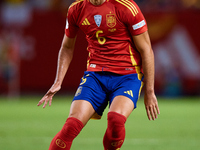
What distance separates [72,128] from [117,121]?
44cm

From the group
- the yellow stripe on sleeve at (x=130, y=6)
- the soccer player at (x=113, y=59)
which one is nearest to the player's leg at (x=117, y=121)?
the soccer player at (x=113, y=59)

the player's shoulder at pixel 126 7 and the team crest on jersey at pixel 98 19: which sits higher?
the player's shoulder at pixel 126 7

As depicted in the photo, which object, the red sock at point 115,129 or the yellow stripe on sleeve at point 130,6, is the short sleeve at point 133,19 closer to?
the yellow stripe on sleeve at point 130,6

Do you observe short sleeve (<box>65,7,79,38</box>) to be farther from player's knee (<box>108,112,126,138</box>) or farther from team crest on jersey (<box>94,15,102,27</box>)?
player's knee (<box>108,112,126,138</box>)

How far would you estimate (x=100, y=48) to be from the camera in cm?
534

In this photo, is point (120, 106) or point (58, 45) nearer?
point (120, 106)

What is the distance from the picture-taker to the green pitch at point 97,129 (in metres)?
7.34

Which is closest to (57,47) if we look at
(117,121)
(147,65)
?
(147,65)

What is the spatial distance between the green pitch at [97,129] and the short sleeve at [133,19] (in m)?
2.39

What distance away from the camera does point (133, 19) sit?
16.7ft

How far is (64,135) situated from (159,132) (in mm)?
4577

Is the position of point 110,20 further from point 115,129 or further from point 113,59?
point 115,129

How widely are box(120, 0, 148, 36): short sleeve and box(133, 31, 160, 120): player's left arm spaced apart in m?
0.06

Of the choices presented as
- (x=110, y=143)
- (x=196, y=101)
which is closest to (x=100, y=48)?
(x=110, y=143)
